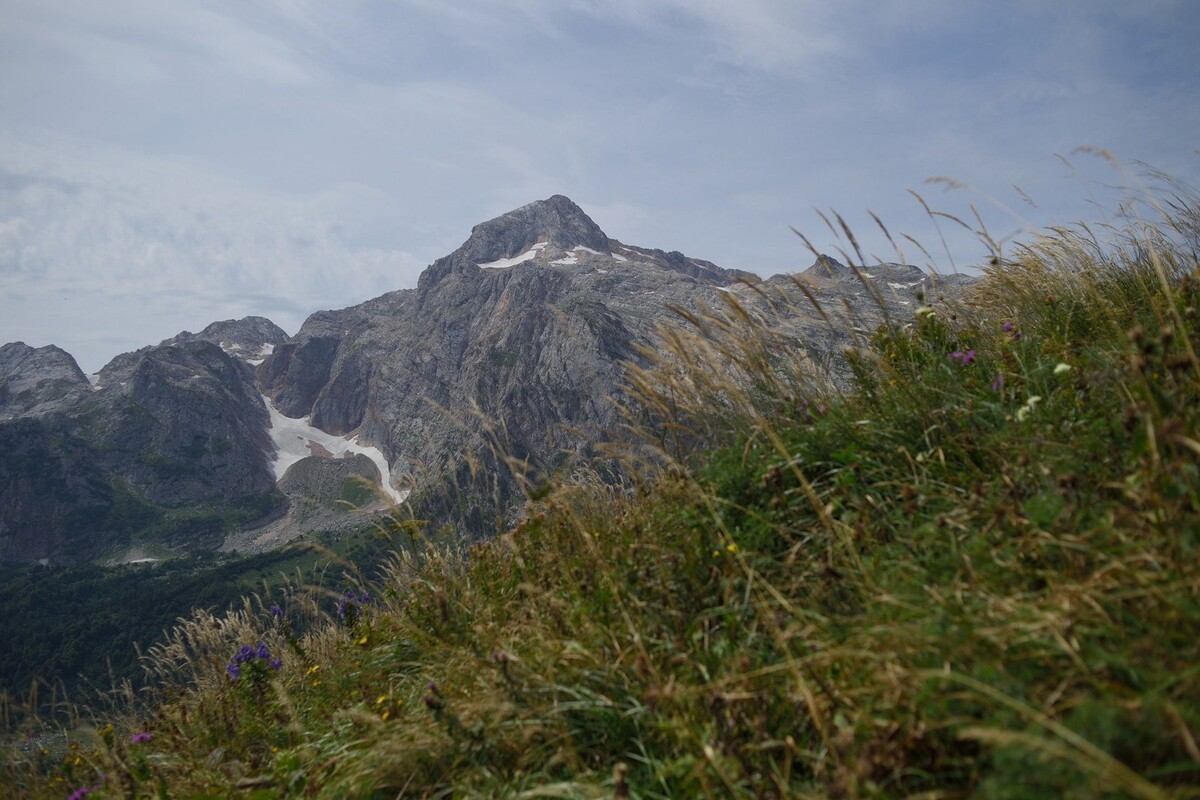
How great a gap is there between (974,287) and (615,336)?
488 ft

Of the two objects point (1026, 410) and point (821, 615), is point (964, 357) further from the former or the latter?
point (821, 615)

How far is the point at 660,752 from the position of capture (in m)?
2.83

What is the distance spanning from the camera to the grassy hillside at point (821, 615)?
6.63ft

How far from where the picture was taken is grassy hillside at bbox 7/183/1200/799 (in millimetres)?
2020

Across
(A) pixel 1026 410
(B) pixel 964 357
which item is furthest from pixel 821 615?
(B) pixel 964 357

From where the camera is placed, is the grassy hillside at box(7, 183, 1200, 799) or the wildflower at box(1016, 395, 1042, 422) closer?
the grassy hillside at box(7, 183, 1200, 799)

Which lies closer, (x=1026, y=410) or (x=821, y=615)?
(x=821, y=615)

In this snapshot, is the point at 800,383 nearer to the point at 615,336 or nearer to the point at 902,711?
the point at 902,711

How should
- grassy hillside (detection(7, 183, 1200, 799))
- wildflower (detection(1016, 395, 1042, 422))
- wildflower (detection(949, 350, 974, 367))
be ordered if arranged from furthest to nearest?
wildflower (detection(949, 350, 974, 367)) < wildflower (detection(1016, 395, 1042, 422)) < grassy hillside (detection(7, 183, 1200, 799))

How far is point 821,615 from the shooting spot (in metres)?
2.90

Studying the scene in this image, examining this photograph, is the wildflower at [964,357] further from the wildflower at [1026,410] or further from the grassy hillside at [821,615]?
the wildflower at [1026,410]

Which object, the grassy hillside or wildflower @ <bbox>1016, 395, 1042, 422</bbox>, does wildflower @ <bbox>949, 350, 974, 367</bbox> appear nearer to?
the grassy hillside

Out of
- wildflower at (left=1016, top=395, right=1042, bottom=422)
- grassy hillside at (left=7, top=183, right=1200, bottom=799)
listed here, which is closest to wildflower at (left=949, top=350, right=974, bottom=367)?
grassy hillside at (left=7, top=183, right=1200, bottom=799)

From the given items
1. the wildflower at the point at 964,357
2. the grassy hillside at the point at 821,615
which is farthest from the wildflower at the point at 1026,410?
the wildflower at the point at 964,357
